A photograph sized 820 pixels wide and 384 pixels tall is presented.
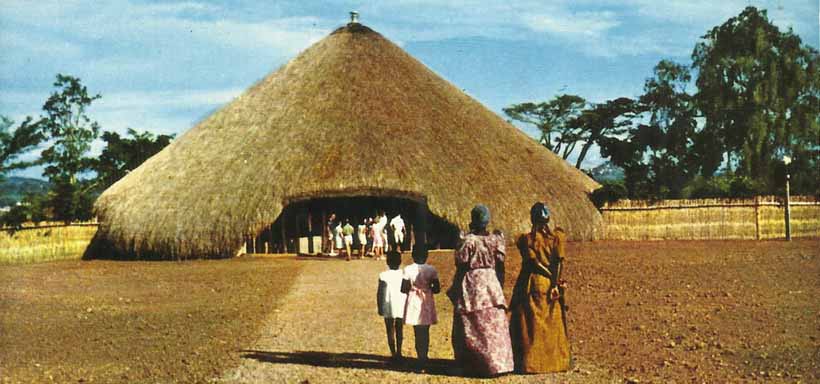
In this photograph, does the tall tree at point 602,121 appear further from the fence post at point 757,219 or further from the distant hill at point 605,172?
the fence post at point 757,219

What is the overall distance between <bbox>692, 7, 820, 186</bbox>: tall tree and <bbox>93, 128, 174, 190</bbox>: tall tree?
25418 mm

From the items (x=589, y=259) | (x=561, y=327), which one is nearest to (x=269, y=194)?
(x=589, y=259)

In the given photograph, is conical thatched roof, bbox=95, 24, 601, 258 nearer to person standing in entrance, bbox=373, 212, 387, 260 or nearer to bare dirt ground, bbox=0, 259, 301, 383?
person standing in entrance, bbox=373, 212, 387, 260

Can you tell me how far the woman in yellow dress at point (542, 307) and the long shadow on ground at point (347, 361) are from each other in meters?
0.66

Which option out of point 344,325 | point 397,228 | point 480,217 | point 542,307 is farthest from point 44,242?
point 542,307

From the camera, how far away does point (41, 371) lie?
774 cm

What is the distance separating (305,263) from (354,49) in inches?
389

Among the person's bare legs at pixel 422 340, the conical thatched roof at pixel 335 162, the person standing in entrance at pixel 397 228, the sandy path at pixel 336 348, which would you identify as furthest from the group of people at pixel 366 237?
the person's bare legs at pixel 422 340

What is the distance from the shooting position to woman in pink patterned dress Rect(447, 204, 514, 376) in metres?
6.95

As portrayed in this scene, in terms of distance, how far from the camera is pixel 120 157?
41.2 meters

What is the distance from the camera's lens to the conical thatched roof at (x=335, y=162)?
2223cm

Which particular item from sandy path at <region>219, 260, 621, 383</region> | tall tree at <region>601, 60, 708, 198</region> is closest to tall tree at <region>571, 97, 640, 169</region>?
tall tree at <region>601, 60, 708, 198</region>

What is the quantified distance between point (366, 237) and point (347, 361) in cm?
1546

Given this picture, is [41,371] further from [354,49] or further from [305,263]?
[354,49]
